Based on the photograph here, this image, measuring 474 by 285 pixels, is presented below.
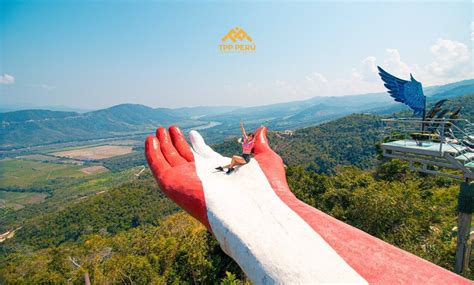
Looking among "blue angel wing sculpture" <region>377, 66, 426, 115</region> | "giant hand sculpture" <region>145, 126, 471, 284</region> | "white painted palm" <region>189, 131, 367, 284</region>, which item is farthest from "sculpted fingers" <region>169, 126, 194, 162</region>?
"blue angel wing sculpture" <region>377, 66, 426, 115</region>

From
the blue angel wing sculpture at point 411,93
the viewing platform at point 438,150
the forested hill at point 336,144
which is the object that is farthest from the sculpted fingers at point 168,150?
the forested hill at point 336,144

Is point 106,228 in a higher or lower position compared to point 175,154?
→ lower

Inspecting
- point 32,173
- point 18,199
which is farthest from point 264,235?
point 32,173

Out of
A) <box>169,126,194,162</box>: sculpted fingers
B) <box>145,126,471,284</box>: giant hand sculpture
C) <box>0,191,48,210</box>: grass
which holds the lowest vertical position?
<box>0,191,48,210</box>: grass

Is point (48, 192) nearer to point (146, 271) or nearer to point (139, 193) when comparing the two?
point (139, 193)

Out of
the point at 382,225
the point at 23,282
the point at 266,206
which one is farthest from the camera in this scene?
the point at 23,282

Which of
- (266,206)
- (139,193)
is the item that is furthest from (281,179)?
(139,193)

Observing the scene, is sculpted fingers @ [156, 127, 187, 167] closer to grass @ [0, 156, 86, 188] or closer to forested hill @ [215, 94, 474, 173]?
forested hill @ [215, 94, 474, 173]
